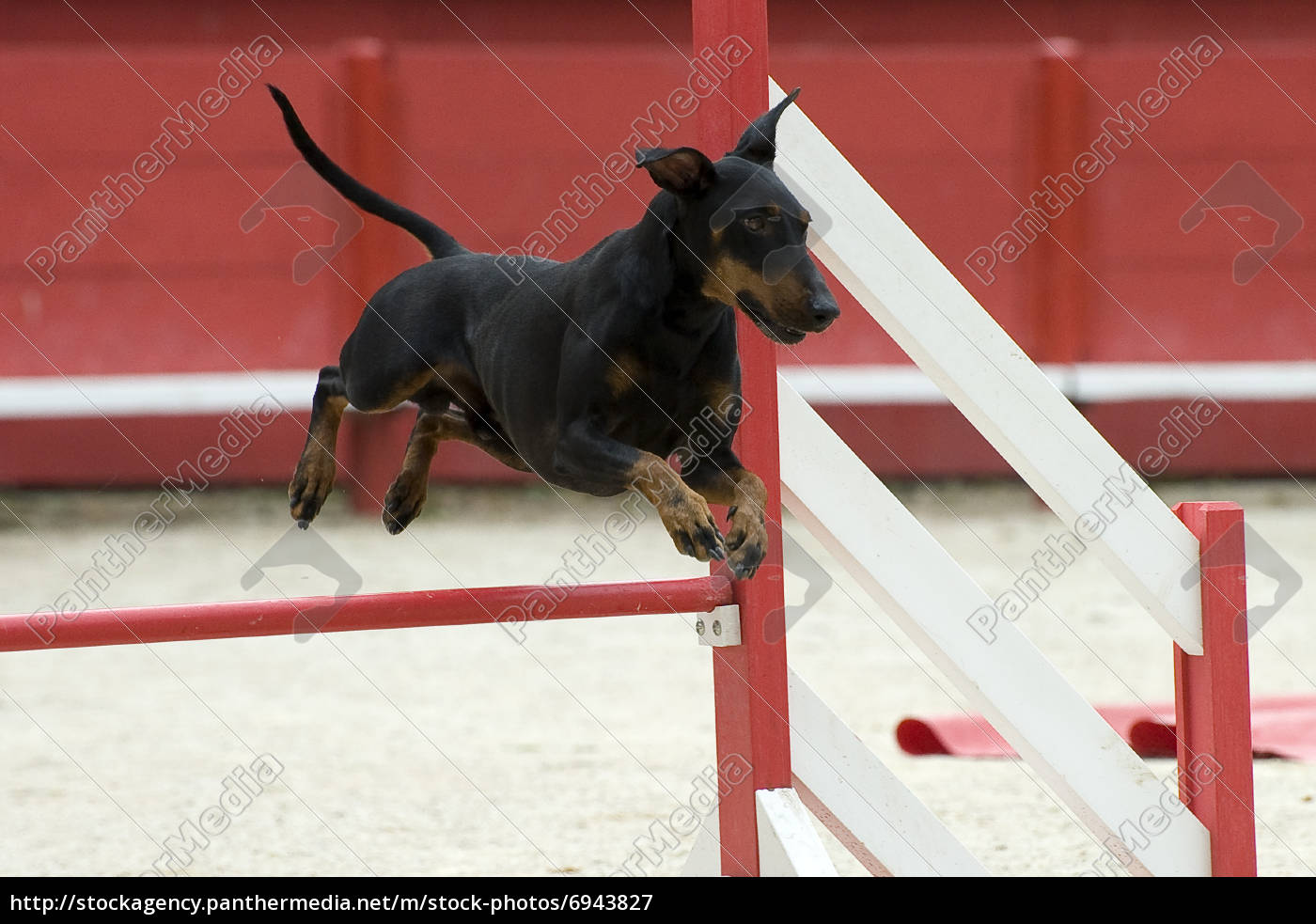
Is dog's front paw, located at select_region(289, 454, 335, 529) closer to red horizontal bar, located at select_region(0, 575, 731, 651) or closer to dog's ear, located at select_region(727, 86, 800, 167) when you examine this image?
red horizontal bar, located at select_region(0, 575, 731, 651)

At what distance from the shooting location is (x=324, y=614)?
229 centimetres

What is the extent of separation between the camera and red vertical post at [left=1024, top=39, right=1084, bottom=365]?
8570 millimetres

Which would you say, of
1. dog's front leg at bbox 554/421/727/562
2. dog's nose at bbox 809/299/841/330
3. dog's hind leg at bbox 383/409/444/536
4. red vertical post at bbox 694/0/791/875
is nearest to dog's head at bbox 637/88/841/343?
dog's nose at bbox 809/299/841/330

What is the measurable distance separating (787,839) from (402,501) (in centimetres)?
81

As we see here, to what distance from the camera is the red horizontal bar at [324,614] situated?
7.39 feet

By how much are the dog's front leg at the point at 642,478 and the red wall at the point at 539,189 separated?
18.7 ft

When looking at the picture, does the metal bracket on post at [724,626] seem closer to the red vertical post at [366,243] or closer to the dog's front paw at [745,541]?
the dog's front paw at [745,541]

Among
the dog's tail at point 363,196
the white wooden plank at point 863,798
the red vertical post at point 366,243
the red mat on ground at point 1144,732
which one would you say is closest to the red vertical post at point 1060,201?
the red vertical post at point 366,243

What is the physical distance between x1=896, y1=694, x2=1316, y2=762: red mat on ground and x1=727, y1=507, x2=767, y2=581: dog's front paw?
2.40 metres

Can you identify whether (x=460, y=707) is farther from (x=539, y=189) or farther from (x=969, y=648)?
(x=539, y=189)

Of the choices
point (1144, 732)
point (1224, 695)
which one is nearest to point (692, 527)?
point (1224, 695)

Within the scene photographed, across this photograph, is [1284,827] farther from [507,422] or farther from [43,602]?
[43,602]

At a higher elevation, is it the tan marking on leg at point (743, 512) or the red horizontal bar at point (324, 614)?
the tan marking on leg at point (743, 512)

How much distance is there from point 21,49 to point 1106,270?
19.4ft
